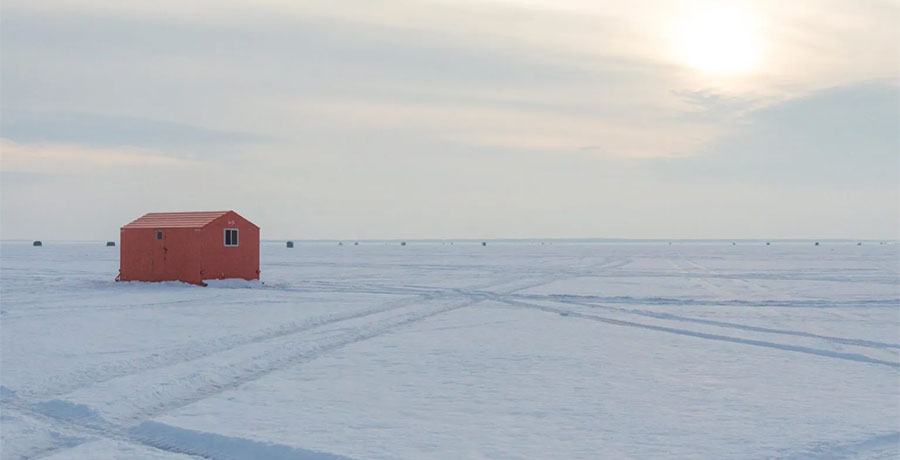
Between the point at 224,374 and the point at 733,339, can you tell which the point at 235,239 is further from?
the point at 733,339

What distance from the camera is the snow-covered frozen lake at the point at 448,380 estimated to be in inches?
325

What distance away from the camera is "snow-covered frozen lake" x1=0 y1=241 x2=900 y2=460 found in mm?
8250

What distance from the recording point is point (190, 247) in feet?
98.8

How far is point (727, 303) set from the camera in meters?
23.7

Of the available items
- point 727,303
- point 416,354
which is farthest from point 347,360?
point 727,303

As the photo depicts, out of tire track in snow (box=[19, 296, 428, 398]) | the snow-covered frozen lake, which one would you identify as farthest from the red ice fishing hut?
tire track in snow (box=[19, 296, 428, 398])

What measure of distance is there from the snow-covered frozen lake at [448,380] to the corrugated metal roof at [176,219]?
25.3 ft

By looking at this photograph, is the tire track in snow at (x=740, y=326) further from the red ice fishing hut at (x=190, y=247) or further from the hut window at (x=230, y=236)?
the hut window at (x=230, y=236)

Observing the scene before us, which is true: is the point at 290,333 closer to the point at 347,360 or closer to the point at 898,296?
the point at 347,360

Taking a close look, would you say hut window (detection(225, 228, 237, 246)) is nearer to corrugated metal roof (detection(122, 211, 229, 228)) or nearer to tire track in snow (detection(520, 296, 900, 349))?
corrugated metal roof (detection(122, 211, 229, 228))

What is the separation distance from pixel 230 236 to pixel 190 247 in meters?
1.83

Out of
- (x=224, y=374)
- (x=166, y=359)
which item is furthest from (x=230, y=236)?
(x=224, y=374)

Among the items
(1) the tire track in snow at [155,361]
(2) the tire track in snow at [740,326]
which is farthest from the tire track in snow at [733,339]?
(1) the tire track in snow at [155,361]

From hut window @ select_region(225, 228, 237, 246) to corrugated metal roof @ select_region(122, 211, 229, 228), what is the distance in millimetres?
760
